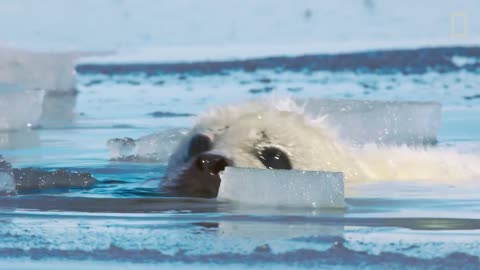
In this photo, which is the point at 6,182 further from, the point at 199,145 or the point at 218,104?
the point at 218,104

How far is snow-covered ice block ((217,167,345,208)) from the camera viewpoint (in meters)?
4.82

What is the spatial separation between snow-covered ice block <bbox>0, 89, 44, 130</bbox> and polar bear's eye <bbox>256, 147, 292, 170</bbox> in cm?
428

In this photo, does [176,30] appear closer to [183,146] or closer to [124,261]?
[183,146]

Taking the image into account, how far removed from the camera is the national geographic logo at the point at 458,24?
17.2 meters

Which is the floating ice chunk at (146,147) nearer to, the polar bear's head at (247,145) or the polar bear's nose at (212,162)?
the polar bear's head at (247,145)

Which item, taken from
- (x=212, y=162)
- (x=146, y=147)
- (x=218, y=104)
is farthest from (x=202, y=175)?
(x=146, y=147)

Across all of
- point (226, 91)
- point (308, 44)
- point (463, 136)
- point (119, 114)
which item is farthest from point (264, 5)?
point (463, 136)

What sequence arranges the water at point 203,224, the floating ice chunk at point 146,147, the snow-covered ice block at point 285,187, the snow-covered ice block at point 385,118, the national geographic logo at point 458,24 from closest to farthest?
the water at point 203,224, the snow-covered ice block at point 285,187, the floating ice chunk at point 146,147, the snow-covered ice block at point 385,118, the national geographic logo at point 458,24

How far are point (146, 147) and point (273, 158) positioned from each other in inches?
74.3

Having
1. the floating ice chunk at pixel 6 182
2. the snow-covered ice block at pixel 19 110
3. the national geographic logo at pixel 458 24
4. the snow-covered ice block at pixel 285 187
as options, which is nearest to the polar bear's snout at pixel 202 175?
the snow-covered ice block at pixel 285 187

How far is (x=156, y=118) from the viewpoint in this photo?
10.1 meters

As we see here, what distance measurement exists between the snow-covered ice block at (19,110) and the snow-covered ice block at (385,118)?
258 centimetres

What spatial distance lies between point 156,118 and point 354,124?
2.94 meters

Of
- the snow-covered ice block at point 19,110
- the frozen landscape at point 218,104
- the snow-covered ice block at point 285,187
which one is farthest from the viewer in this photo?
the snow-covered ice block at point 19,110
